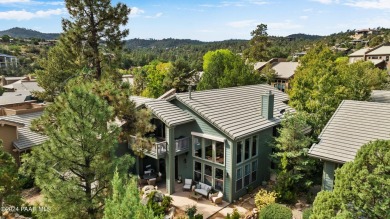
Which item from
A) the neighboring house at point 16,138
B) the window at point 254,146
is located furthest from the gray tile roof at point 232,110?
the neighboring house at point 16,138

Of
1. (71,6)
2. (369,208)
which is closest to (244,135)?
(369,208)

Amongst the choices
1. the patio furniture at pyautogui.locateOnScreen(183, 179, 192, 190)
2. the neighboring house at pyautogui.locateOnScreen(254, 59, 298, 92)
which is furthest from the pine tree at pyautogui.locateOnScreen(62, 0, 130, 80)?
the neighboring house at pyautogui.locateOnScreen(254, 59, 298, 92)

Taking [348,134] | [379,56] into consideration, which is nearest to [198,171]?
[348,134]

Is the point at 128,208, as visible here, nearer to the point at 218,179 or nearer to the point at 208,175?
the point at 218,179

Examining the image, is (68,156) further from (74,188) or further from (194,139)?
(194,139)

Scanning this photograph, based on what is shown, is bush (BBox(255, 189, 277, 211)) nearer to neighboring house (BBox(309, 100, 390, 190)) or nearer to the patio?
the patio

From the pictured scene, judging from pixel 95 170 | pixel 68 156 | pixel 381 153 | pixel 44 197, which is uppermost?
pixel 381 153

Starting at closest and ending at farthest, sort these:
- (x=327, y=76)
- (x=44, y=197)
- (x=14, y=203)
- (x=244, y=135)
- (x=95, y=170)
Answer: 1. (x=44, y=197)
2. (x=95, y=170)
3. (x=14, y=203)
4. (x=244, y=135)
5. (x=327, y=76)
